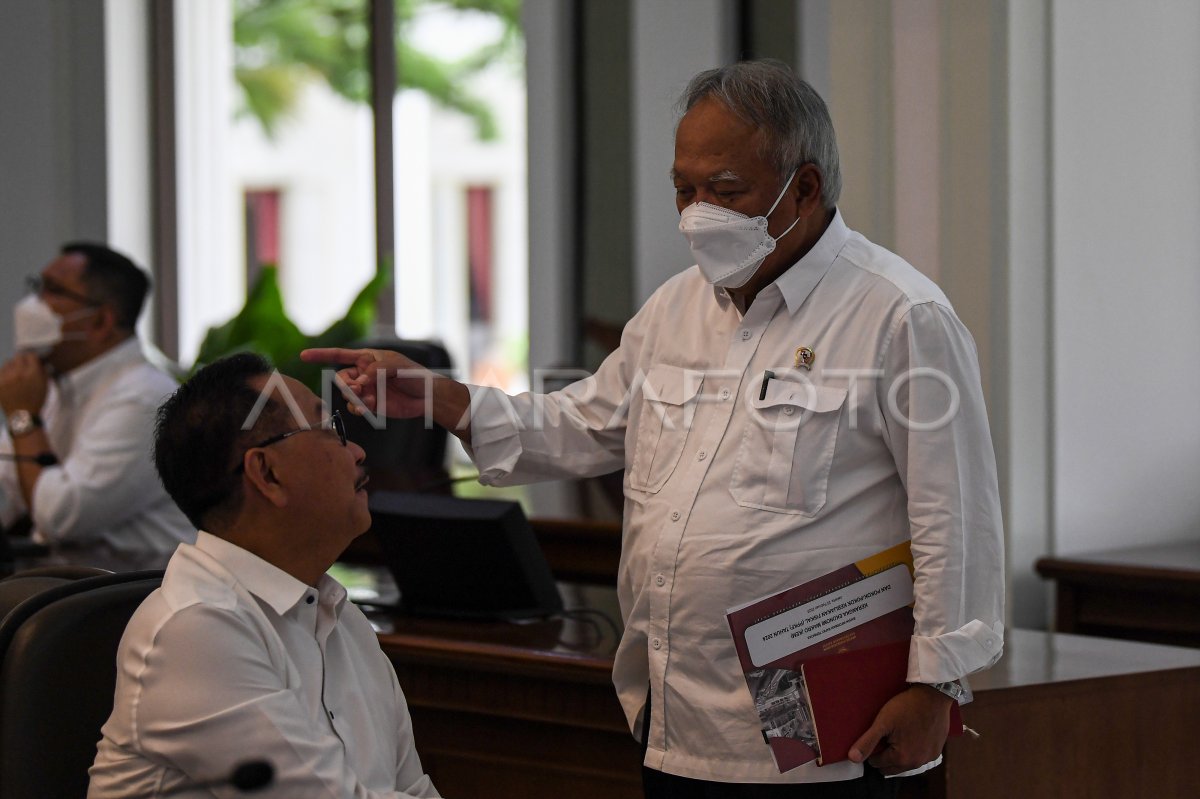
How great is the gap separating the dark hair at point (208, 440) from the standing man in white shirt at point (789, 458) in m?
0.24

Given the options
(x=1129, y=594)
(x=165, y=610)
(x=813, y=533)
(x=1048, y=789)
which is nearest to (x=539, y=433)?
(x=813, y=533)

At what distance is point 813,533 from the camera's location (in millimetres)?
1578

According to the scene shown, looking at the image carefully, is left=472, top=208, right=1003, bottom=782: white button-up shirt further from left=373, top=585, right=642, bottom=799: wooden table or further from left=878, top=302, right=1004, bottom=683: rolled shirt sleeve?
left=373, top=585, right=642, bottom=799: wooden table

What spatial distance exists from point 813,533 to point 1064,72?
1.53 m

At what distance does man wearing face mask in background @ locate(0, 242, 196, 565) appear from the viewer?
3.32 meters

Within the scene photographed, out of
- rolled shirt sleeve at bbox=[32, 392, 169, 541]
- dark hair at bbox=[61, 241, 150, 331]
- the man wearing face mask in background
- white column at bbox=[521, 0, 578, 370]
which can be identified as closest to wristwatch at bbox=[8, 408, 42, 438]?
the man wearing face mask in background

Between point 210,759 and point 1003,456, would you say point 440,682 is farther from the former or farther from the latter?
point 1003,456

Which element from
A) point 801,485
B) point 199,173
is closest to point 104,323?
point 801,485

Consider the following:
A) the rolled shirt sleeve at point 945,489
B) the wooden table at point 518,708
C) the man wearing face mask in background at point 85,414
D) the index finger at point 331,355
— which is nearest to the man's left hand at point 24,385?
the man wearing face mask in background at point 85,414

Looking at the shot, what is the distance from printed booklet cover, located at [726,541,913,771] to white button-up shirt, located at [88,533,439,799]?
43 cm

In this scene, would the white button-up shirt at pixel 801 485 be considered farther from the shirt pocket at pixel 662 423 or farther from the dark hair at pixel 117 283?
the dark hair at pixel 117 283

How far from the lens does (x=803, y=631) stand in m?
1.55

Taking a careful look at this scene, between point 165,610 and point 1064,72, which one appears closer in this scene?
point 165,610

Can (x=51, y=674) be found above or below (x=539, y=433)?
below
